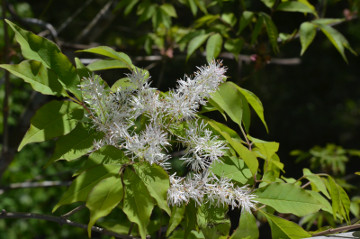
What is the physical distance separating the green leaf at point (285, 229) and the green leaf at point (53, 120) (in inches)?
17.4

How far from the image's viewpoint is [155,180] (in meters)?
0.66

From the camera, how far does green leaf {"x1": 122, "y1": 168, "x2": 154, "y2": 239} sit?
63cm

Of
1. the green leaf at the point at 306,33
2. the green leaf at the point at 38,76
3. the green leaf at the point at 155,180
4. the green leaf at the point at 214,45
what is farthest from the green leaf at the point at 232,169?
the green leaf at the point at 306,33

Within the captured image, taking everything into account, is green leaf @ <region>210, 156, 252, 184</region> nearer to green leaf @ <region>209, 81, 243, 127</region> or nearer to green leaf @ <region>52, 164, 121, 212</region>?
green leaf @ <region>209, 81, 243, 127</region>

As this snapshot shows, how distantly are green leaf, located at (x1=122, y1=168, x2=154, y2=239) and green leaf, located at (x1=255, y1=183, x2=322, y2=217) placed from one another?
0.80 feet

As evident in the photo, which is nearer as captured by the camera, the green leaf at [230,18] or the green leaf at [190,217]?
the green leaf at [190,217]

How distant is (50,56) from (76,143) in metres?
0.18

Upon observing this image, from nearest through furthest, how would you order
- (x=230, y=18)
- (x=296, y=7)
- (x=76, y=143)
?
(x=76, y=143)
(x=296, y=7)
(x=230, y=18)

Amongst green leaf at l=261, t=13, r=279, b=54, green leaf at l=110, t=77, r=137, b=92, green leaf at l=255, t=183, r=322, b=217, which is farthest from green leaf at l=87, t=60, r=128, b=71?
green leaf at l=261, t=13, r=279, b=54

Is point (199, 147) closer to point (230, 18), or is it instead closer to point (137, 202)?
point (137, 202)

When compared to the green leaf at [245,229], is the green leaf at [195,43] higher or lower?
higher

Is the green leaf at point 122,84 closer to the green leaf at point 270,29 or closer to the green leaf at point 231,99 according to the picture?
the green leaf at point 231,99

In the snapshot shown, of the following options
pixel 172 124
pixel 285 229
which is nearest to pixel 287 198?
pixel 285 229

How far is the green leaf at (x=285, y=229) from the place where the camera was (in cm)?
75
